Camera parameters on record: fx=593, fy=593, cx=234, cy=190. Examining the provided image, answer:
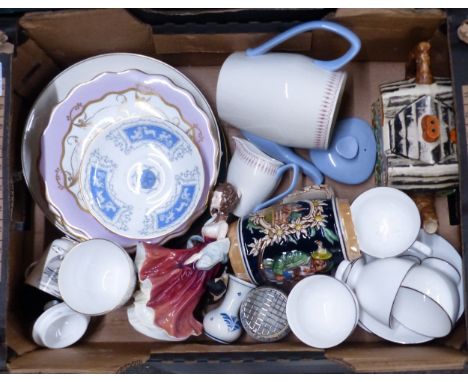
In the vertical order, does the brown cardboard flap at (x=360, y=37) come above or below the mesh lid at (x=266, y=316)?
above

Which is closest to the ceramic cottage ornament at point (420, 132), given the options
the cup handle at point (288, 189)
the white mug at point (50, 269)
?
the cup handle at point (288, 189)

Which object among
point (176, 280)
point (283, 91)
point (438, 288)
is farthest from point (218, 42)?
point (438, 288)

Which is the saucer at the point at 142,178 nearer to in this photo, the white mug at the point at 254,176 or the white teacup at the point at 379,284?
the white mug at the point at 254,176

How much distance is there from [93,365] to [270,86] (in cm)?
43

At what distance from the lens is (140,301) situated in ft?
2.69

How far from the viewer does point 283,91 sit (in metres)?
0.79

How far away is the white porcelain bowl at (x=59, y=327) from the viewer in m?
0.83

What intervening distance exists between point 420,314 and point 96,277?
17.5 inches

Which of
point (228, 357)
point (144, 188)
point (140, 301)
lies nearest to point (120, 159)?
point (144, 188)

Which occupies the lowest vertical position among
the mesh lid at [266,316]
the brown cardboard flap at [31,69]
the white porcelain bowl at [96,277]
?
the mesh lid at [266,316]

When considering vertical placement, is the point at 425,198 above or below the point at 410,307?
above

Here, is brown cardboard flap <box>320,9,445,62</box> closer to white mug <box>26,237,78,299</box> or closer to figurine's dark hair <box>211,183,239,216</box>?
figurine's dark hair <box>211,183,239,216</box>

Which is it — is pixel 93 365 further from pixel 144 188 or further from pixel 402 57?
pixel 402 57

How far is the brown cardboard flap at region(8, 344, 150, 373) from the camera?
74 cm
